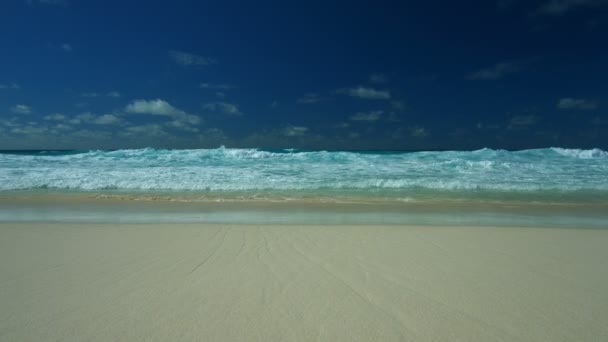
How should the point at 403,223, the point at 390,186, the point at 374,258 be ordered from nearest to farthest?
the point at 374,258
the point at 403,223
the point at 390,186

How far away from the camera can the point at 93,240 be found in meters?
3.95

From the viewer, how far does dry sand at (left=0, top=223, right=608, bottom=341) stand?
6.31 feet

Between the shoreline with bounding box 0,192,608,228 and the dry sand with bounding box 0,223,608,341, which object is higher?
the shoreline with bounding box 0,192,608,228

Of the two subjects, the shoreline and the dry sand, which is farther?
the shoreline

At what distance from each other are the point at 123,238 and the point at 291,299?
2.85m

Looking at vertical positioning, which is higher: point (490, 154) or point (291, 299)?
point (490, 154)

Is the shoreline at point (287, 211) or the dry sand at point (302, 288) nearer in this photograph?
the dry sand at point (302, 288)

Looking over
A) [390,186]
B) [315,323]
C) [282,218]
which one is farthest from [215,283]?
[390,186]

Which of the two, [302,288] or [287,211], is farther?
[287,211]

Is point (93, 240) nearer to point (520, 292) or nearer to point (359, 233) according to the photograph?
point (359, 233)

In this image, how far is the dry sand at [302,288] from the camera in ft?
6.31

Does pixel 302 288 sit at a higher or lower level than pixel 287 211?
lower

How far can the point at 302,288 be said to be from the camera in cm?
249

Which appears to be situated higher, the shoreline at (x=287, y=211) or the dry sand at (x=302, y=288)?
the shoreline at (x=287, y=211)
